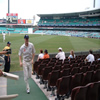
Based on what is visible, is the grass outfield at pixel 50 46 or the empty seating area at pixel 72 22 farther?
the empty seating area at pixel 72 22

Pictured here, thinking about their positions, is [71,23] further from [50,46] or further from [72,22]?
[50,46]

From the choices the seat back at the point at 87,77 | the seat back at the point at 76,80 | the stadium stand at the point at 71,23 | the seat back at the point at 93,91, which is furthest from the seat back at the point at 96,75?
the stadium stand at the point at 71,23

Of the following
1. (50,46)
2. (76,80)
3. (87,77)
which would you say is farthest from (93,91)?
(50,46)

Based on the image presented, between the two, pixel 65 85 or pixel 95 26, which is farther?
pixel 95 26

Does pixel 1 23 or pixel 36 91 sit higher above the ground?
pixel 1 23

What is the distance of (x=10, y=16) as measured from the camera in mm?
83812

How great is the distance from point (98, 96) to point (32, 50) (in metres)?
2.42

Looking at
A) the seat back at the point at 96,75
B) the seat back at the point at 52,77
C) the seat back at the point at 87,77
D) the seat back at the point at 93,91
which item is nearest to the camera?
the seat back at the point at 93,91

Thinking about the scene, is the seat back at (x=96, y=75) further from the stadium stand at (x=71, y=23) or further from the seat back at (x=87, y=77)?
the stadium stand at (x=71, y=23)

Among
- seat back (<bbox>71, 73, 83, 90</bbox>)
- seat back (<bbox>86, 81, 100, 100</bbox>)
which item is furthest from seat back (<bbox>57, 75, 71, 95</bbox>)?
seat back (<bbox>86, 81, 100, 100</bbox>)

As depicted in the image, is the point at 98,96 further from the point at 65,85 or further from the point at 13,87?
the point at 13,87

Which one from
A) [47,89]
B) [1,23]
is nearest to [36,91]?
[47,89]

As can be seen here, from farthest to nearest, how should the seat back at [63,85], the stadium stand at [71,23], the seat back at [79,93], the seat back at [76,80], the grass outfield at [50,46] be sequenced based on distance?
the stadium stand at [71,23]
the grass outfield at [50,46]
the seat back at [76,80]
the seat back at [63,85]
the seat back at [79,93]

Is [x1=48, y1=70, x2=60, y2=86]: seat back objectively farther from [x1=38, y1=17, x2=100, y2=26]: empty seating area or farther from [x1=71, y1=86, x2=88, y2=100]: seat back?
[x1=38, y1=17, x2=100, y2=26]: empty seating area
